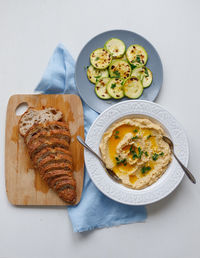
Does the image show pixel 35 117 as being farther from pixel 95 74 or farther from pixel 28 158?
pixel 95 74

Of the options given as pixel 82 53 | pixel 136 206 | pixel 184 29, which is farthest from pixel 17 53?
pixel 136 206

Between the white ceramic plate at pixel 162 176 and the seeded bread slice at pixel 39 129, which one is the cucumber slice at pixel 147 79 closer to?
the white ceramic plate at pixel 162 176

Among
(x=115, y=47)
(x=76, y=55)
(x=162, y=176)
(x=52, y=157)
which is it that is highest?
(x=115, y=47)

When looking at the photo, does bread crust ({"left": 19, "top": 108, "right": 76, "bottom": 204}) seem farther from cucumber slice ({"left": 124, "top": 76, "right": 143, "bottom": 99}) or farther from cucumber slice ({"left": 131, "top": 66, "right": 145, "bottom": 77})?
cucumber slice ({"left": 131, "top": 66, "right": 145, "bottom": 77})

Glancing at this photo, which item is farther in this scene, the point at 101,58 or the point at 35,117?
the point at 101,58

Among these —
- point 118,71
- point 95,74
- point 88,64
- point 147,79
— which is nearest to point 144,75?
point 147,79
